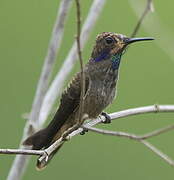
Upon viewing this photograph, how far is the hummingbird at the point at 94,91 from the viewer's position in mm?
4188

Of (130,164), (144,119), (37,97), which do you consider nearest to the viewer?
(37,97)

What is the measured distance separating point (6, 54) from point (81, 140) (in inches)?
40.3

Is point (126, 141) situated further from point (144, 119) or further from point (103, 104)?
point (103, 104)

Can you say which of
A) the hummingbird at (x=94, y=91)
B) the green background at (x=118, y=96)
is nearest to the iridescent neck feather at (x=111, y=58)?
the hummingbird at (x=94, y=91)

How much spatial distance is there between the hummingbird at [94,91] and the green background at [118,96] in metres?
1.75

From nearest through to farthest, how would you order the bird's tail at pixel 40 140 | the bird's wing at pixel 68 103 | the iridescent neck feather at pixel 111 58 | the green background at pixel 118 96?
the bird's tail at pixel 40 140
the bird's wing at pixel 68 103
the iridescent neck feather at pixel 111 58
the green background at pixel 118 96

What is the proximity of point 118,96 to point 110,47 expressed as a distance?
209cm

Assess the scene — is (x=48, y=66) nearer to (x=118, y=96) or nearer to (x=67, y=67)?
(x=67, y=67)

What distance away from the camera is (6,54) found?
660 centimetres

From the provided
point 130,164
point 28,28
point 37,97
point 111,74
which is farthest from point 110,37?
point 28,28

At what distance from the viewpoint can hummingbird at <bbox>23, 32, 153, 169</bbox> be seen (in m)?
4.19

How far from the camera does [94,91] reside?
4.31 metres

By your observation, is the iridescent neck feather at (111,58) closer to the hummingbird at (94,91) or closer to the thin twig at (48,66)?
the hummingbird at (94,91)

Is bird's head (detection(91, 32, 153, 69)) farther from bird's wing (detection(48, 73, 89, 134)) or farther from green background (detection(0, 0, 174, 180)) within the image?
green background (detection(0, 0, 174, 180))
